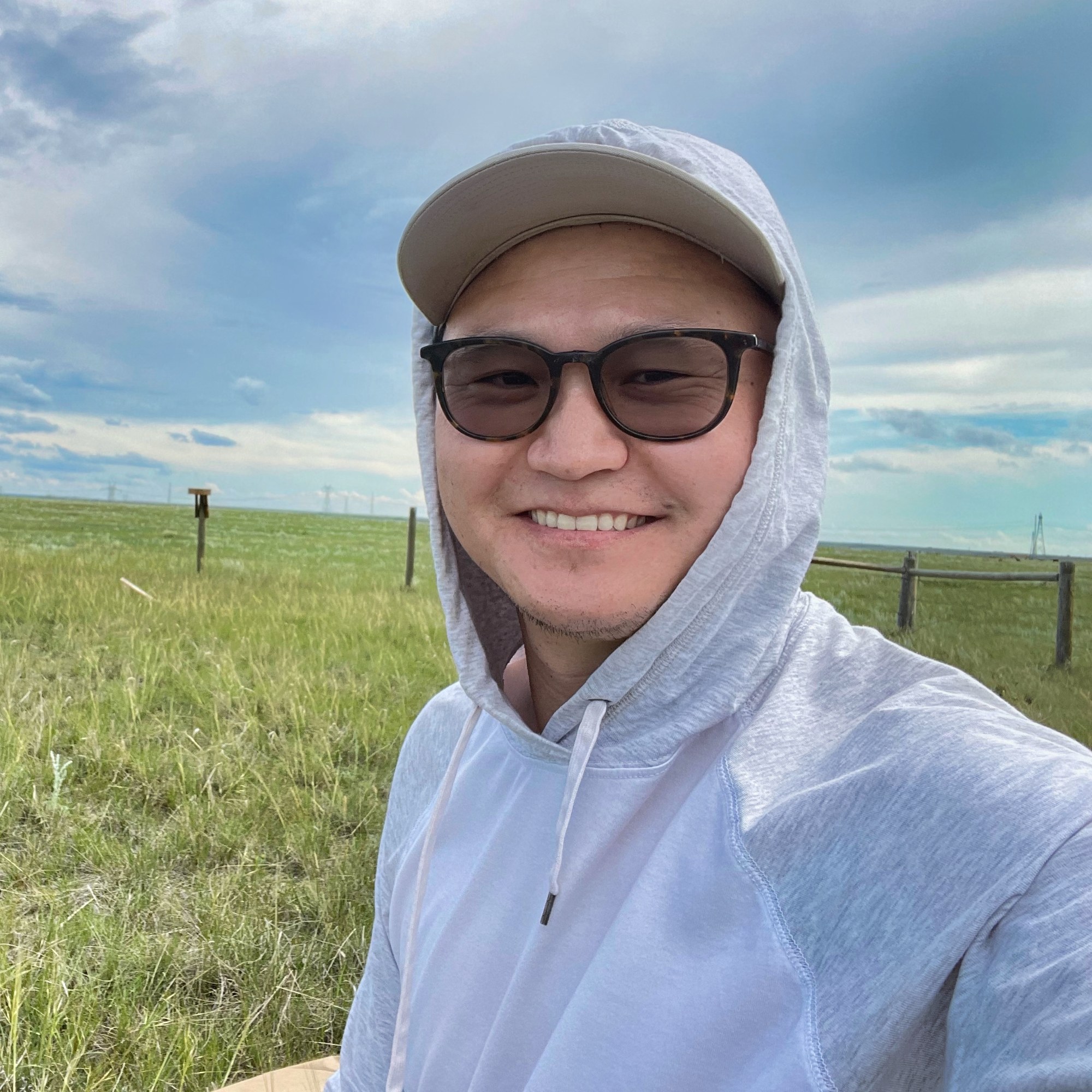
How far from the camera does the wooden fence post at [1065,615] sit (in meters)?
10.3

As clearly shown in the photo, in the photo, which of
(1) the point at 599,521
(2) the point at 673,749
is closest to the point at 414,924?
(2) the point at 673,749

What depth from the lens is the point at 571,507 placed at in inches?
51.3

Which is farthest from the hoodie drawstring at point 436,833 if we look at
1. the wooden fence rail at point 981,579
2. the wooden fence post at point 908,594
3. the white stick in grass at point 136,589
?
the wooden fence post at point 908,594

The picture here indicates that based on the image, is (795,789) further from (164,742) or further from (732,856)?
(164,742)

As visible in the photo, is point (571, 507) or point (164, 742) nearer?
point (571, 507)

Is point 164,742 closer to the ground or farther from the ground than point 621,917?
closer to the ground

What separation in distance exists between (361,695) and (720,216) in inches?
217

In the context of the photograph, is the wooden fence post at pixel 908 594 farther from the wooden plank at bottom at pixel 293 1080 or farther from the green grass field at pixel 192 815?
the wooden plank at bottom at pixel 293 1080

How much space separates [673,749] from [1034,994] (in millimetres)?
501

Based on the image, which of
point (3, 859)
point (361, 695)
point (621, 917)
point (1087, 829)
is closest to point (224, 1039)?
point (3, 859)

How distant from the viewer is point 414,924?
1.39 metres

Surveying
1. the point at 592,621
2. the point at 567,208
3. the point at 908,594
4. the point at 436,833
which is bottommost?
the point at 908,594

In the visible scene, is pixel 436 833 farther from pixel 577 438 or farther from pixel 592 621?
pixel 577 438

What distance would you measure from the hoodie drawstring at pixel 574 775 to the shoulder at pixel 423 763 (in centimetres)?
47
